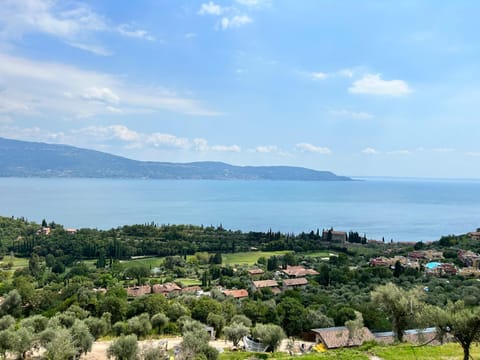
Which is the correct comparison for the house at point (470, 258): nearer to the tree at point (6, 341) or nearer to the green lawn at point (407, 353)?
the green lawn at point (407, 353)

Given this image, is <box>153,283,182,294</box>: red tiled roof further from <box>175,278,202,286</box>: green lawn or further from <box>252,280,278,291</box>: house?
<box>252,280,278,291</box>: house

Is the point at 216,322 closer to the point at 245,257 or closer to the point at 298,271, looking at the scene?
the point at 298,271

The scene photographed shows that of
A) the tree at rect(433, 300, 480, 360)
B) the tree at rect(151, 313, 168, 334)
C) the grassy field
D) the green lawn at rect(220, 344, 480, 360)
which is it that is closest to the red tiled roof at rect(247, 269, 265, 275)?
the tree at rect(151, 313, 168, 334)

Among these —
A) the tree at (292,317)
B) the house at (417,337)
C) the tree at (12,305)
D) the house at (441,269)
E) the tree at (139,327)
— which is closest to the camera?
the house at (417,337)

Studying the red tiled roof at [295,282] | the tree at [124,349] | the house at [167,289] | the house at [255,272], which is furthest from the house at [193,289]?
the tree at [124,349]

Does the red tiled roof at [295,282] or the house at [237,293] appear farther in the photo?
the red tiled roof at [295,282]

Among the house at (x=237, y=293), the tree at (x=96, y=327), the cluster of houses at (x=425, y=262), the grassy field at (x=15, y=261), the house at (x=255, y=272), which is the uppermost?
the cluster of houses at (x=425, y=262)
